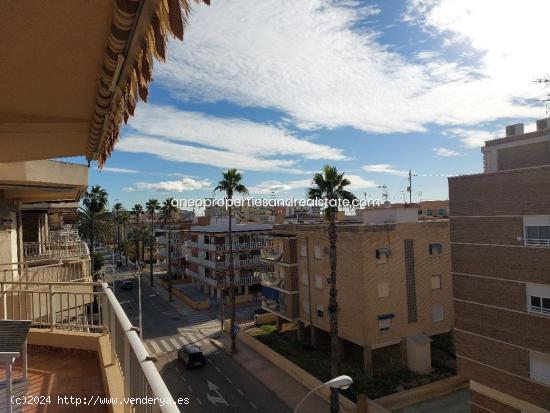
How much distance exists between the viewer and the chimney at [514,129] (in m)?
23.2

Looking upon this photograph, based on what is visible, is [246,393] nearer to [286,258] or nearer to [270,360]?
[270,360]

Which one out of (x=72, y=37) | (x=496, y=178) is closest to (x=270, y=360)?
(x=496, y=178)

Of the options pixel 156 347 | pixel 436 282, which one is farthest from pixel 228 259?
pixel 436 282

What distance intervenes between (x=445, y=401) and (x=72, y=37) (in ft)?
90.3

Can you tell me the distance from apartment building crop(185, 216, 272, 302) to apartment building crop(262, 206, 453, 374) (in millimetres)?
17339

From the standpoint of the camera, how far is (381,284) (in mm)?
27922

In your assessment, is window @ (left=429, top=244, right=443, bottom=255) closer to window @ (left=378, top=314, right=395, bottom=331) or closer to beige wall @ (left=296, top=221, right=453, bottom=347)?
beige wall @ (left=296, top=221, right=453, bottom=347)

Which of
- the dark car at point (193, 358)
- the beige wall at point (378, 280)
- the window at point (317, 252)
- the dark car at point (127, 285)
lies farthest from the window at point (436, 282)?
the dark car at point (127, 285)

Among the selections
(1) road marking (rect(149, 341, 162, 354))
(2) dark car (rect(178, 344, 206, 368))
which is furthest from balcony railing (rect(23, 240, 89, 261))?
(1) road marking (rect(149, 341, 162, 354))

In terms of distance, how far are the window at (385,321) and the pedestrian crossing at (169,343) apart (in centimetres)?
1754

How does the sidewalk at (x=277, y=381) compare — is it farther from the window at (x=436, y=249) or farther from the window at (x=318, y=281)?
the window at (x=436, y=249)

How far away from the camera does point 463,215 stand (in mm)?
20734

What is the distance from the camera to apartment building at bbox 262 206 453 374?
89.7ft

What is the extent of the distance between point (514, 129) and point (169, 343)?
32.0m
